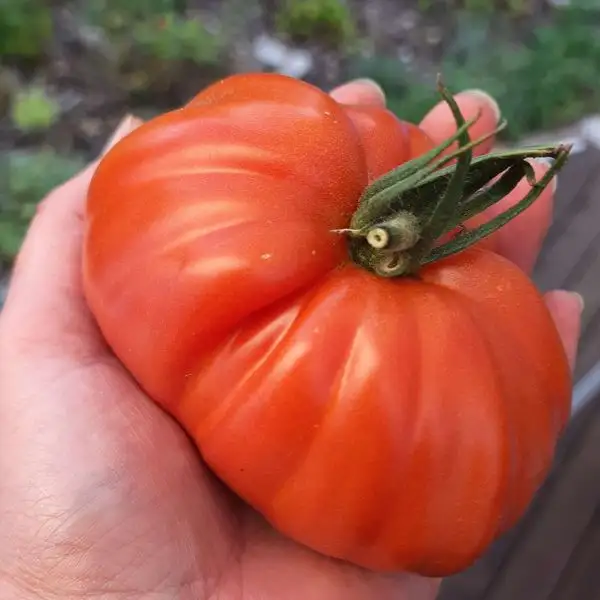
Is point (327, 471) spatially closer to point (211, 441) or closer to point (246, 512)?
point (211, 441)

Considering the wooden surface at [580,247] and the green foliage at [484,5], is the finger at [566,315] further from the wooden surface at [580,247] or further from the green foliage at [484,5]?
the green foliage at [484,5]

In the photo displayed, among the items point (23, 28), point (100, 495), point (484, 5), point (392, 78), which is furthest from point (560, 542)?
point (23, 28)

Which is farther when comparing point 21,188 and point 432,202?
point 21,188

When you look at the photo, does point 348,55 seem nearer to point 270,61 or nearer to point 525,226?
point 270,61

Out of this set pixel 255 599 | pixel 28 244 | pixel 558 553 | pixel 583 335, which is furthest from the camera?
pixel 583 335

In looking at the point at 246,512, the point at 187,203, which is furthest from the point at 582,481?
the point at 187,203

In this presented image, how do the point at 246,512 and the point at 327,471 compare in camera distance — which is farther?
the point at 246,512
